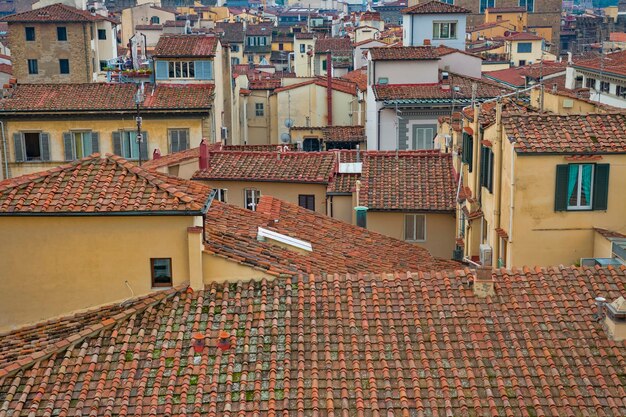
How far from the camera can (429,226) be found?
29016mm

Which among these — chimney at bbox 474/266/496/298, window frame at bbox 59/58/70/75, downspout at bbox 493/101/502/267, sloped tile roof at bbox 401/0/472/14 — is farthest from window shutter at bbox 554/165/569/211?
window frame at bbox 59/58/70/75

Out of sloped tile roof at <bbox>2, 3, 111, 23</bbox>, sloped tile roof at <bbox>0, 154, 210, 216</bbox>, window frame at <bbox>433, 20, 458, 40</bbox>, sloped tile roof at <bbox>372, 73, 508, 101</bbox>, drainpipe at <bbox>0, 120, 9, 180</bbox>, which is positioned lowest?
drainpipe at <bbox>0, 120, 9, 180</bbox>

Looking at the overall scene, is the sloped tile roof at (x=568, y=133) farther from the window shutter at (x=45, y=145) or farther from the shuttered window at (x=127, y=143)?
the window shutter at (x=45, y=145)

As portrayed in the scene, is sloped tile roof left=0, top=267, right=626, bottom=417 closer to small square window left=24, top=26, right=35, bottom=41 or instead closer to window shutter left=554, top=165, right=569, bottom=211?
window shutter left=554, top=165, right=569, bottom=211

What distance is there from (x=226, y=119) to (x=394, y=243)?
2909 cm

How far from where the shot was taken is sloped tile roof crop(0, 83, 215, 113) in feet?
148

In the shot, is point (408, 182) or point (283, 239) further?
point (408, 182)

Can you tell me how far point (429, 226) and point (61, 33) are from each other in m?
43.1

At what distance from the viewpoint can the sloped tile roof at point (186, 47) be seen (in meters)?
46.7

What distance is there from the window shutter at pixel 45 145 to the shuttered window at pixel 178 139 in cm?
588

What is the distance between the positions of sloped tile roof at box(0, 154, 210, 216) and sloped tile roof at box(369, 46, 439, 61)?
2947cm

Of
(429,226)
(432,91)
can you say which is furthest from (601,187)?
(432,91)

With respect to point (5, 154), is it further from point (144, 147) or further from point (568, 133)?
point (568, 133)

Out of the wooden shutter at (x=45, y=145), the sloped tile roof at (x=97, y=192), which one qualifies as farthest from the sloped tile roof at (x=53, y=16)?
the sloped tile roof at (x=97, y=192)
